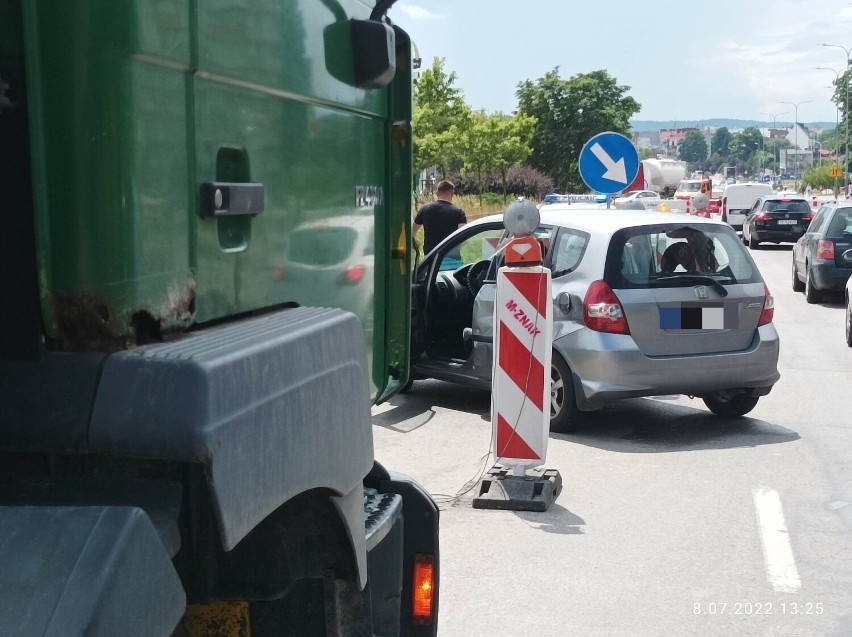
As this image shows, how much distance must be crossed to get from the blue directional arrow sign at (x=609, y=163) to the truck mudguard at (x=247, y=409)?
12982mm

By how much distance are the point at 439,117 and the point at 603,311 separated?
1698 inches

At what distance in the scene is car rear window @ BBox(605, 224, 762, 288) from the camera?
30.1 ft

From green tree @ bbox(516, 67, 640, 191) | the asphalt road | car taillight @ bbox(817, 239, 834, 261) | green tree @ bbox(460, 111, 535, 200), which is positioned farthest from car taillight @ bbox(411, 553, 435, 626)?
green tree @ bbox(516, 67, 640, 191)

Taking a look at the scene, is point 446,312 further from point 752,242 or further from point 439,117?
point 439,117

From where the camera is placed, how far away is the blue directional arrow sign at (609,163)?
15141 millimetres

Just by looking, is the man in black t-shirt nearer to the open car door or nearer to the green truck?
the open car door

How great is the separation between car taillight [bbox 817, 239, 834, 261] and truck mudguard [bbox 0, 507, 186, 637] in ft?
66.3

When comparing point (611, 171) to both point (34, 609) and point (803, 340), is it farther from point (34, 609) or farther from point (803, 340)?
point (34, 609)

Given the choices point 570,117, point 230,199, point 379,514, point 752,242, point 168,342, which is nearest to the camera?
point 168,342

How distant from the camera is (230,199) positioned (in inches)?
93.0

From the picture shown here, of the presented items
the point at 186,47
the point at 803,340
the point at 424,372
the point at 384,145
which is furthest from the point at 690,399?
the point at 186,47

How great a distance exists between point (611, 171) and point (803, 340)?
3395 millimetres

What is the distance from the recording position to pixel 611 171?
1529cm

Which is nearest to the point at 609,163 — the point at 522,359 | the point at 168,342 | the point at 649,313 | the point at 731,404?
the point at 731,404
